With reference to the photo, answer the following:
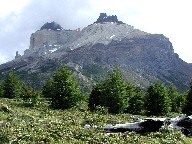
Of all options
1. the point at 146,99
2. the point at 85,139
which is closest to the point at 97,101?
the point at 146,99

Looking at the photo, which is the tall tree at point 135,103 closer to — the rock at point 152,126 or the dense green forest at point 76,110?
the dense green forest at point 76,110

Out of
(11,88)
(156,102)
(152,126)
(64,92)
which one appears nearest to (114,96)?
(64,92)

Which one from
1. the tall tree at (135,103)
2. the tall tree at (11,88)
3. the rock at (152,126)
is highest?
the tall tree at (11,88)

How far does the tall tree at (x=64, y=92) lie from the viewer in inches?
2982

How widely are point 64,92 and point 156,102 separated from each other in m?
22.5

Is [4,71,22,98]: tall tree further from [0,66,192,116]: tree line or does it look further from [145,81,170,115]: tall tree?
[145,81,170,115]: tall tree

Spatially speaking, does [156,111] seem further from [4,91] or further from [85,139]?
[85,139]

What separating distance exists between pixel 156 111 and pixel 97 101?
45.1 ft

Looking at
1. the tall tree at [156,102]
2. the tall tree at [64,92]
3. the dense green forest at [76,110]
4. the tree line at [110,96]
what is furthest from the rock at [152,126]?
the tall tree at [156,102]

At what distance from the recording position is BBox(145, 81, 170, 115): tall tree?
8444cm

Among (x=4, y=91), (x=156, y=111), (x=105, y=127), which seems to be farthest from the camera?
(x=4, y=91)

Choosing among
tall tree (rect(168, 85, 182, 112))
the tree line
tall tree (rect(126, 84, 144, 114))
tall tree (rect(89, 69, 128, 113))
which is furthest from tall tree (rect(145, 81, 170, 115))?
tall tree (rect(168, 85, 182, 112))

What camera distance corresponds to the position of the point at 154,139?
32.7 m

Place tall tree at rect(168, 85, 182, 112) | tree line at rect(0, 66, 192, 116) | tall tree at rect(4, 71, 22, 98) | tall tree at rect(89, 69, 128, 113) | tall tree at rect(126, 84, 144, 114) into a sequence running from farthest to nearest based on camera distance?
tall tree at rect(4, 71, 22, 98) < tall tree at rect(168, 85, 182, 112) < tall tree at rect(126, 84, 144, 114) < tree line at rect(0, 66, 192, 116) < tall tree at rect(89, 69, 128, 113)
